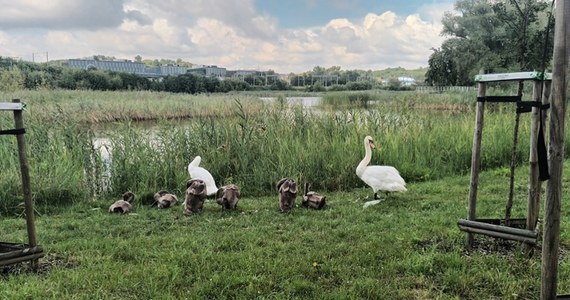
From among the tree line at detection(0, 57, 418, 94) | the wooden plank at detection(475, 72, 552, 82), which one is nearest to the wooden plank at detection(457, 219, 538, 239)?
the wooden plank at detection(475, 72, 552, 82)

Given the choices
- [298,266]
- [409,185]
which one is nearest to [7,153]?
[298,266]

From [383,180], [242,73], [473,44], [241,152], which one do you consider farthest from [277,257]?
[242,73]

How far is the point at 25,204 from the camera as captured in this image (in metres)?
3.44

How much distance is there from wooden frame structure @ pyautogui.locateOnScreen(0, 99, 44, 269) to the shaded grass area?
0.14 metres

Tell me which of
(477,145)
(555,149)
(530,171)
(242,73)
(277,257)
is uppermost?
(242,73)

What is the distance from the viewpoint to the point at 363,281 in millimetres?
3271

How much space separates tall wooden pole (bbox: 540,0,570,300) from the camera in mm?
2352

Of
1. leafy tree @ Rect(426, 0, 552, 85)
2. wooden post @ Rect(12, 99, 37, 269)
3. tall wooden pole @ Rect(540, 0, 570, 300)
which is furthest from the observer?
leafy tree @ Rect(426, 0, 552, 85)

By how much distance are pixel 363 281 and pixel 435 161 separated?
555 centimetres

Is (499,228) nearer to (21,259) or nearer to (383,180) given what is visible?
(383,180)

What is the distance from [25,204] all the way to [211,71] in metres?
47.6

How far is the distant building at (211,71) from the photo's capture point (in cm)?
4794

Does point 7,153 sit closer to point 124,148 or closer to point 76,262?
point 124,148

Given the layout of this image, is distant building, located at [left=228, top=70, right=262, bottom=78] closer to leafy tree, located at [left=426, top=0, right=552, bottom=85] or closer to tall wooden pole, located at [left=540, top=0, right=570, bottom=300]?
leafy tree, located at [left=426, top=0, right=552, bottom=85]
